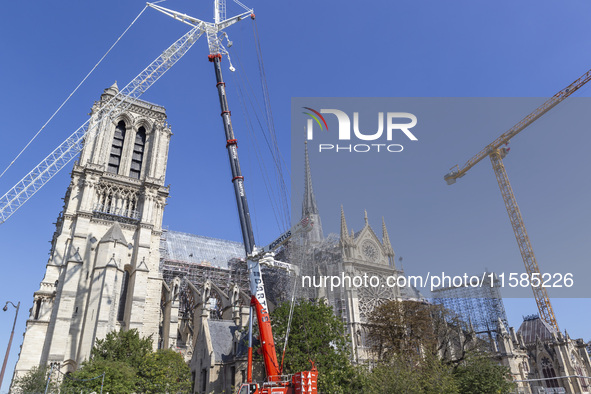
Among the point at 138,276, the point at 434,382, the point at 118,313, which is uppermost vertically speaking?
the point at 138,276

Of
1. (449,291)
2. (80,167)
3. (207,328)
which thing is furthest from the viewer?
(449,291)

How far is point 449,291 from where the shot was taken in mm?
80250

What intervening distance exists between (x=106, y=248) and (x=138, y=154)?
1547 centimetres

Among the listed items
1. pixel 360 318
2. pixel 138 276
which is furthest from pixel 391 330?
pixel 138 276

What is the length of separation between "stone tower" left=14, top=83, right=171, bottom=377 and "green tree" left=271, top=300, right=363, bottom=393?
16.1 m

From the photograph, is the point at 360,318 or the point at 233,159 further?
the point at 360,318

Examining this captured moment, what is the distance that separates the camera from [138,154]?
178 ft

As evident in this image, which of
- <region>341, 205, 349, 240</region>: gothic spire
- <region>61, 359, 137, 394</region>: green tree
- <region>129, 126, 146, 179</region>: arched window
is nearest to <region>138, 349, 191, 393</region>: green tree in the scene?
<region>61, 359, 137, 394</region>: green tree

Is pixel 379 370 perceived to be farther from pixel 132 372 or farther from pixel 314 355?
pixel 132 372

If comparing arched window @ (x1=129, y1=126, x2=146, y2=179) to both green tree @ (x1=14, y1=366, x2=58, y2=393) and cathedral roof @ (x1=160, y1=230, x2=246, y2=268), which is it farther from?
green tree @ (x1=14, y1=366, x2=58, y2=393)

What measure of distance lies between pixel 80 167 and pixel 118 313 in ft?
55.9

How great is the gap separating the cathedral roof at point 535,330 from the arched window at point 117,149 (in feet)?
237

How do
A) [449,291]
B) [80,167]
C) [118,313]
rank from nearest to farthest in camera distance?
[118,313] < [80,167] < [449,291]

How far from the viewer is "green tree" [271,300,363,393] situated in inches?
1270
